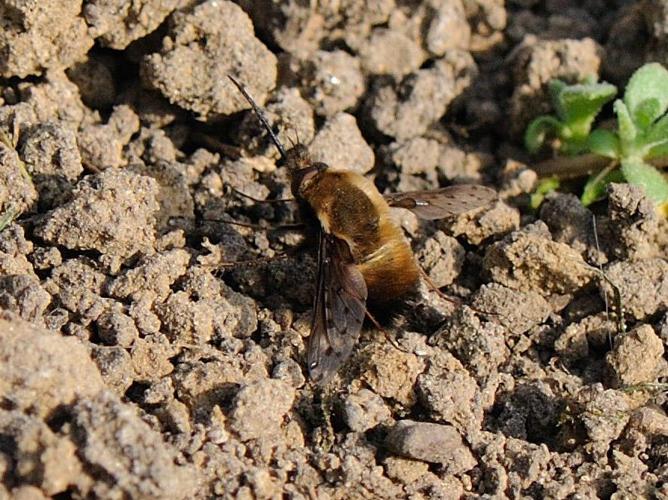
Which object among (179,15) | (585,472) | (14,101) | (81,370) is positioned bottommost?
(585,472)

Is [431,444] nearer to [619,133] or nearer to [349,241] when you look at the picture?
[349,241]

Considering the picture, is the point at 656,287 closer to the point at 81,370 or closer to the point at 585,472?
the point at 585,472

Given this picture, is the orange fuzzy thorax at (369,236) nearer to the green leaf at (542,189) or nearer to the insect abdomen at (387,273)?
the insect abdomen at (387,273)

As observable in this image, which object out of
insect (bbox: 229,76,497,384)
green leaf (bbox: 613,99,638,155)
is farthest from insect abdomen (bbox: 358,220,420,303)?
green leaf (bbox: 613,99,638,155)

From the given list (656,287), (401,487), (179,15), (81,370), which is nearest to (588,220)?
(656,287)

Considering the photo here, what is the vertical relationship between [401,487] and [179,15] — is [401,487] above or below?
below

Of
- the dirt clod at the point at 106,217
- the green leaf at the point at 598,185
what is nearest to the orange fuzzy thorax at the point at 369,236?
the dirt clod at the point at 106,217

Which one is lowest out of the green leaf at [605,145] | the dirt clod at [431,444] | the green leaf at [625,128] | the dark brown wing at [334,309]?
the dirt clod at [431,444]

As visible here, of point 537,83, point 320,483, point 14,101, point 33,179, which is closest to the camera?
point 320,483
